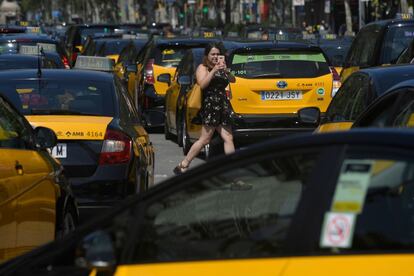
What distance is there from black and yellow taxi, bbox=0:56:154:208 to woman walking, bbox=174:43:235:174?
2.68 metres

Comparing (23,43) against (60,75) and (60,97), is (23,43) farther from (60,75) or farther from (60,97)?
(60,97)

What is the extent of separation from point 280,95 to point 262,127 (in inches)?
21.0

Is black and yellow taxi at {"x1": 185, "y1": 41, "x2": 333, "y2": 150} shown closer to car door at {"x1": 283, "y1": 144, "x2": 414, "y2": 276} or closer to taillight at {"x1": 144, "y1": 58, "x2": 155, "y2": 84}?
taillight at {"x1": 144, "y1": 58, "x2": 155, "y2": 84}

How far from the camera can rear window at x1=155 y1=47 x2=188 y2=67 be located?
820 inches

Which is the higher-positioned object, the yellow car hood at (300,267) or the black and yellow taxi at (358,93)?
the yellow car hood at (300,267)

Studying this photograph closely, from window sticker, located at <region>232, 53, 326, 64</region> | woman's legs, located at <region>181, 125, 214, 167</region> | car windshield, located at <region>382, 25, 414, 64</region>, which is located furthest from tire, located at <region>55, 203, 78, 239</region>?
car windshield, located at <region>382, 25, 414, 64</region>

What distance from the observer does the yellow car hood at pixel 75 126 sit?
9.84 m

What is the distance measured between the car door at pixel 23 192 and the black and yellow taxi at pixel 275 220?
2.43m

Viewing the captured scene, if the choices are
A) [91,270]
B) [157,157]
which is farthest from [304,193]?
[157,157]

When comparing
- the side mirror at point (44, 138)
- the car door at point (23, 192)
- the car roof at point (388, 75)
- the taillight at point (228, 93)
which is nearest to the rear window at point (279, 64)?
the taillight at point (228, 93)

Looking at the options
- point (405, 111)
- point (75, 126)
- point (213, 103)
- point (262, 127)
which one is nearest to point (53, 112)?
point (75, 126)

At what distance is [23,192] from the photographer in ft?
24.2

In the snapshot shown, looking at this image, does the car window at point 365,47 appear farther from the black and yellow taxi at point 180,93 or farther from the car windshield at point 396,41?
the black and yellow taxi at point 180,93

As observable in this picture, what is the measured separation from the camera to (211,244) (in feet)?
14.4
